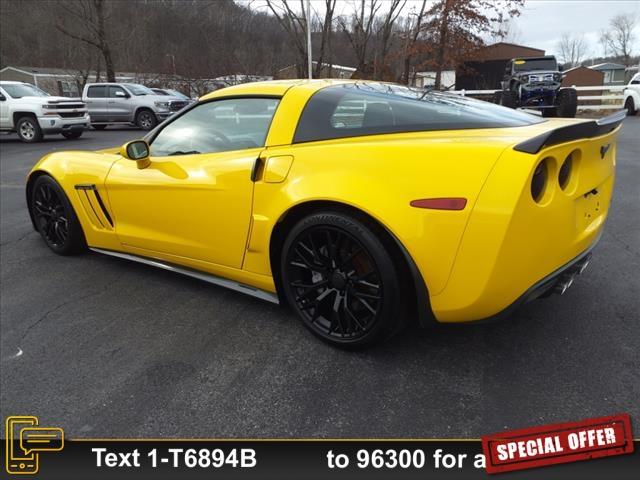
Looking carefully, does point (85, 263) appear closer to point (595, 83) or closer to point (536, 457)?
point (536, 457)

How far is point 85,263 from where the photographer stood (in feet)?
12.9

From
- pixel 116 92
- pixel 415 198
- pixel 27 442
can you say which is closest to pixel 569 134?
pixel 415 198

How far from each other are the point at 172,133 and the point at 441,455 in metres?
2.56

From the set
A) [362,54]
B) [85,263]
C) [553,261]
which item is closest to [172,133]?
[85,263]

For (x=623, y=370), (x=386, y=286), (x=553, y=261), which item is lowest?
(x=623, y=370)

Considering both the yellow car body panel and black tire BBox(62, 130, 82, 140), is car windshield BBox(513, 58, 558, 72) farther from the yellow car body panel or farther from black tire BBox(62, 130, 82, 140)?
the yellow car body panel

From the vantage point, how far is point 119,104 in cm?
1723

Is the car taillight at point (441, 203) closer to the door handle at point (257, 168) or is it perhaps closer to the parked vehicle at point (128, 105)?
the door handle at point (257, 168)

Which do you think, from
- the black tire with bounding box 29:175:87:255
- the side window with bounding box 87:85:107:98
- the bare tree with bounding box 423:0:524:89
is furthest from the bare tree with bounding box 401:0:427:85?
the black tire with bounding box 29:175:87:255

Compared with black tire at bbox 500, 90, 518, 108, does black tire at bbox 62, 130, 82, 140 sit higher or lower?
lower

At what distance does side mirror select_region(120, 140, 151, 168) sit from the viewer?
121 inches

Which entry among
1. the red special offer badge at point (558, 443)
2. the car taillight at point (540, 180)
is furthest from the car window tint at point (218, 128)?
the red special offer badge at point (558, 443)

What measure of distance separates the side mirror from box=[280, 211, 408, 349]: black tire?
1.29 meters

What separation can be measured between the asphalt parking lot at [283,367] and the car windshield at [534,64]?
1520cm
